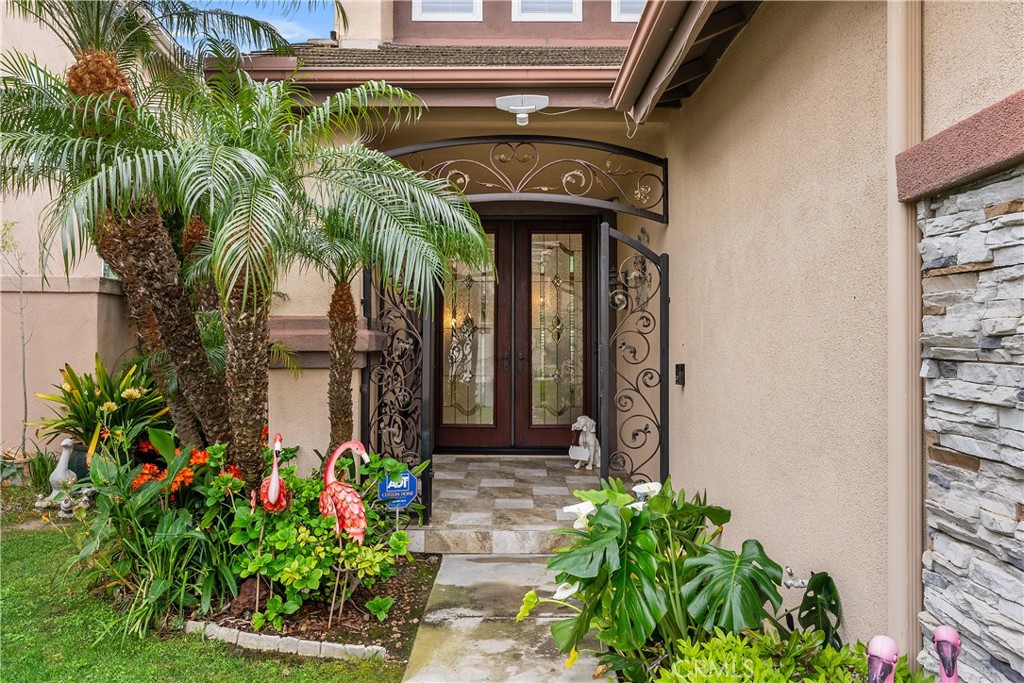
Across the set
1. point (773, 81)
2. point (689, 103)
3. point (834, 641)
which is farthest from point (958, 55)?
point (689, 103)

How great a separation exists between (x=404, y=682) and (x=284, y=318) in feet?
9.96

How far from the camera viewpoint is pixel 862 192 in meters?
2.58

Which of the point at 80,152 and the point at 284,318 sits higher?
the point at 80,152

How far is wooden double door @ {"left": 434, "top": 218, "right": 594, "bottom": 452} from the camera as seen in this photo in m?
8.20

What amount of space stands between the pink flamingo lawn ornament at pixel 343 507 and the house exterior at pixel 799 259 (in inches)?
53.8

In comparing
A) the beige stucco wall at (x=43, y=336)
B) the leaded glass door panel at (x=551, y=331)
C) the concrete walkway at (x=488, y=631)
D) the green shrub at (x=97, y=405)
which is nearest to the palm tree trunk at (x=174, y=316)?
the concrete walkway at (x=488, y=631)

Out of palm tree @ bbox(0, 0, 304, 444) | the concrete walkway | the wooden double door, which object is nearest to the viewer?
the concrete walkway

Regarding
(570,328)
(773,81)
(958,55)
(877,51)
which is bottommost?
(570,328)

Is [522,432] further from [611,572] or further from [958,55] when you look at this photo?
[958,55]

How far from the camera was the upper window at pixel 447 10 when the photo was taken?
7.16 m

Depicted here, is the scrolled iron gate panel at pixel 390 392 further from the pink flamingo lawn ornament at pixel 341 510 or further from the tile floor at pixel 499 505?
the pink flamingo lawn ornament at pixel 341 510

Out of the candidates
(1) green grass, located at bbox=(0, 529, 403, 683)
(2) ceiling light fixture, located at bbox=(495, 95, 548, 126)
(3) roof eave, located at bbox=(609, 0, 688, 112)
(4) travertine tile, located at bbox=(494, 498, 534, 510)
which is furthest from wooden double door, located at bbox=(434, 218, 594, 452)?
(1) green grass, located at bbox=(0, 529, 403, 683)

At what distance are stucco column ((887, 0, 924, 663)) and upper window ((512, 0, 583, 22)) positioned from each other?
5.44 m

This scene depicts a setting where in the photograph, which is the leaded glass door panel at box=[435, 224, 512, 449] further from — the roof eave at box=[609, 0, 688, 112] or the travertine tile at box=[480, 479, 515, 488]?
the roof eave at box=[609, 0, 688, 112]
